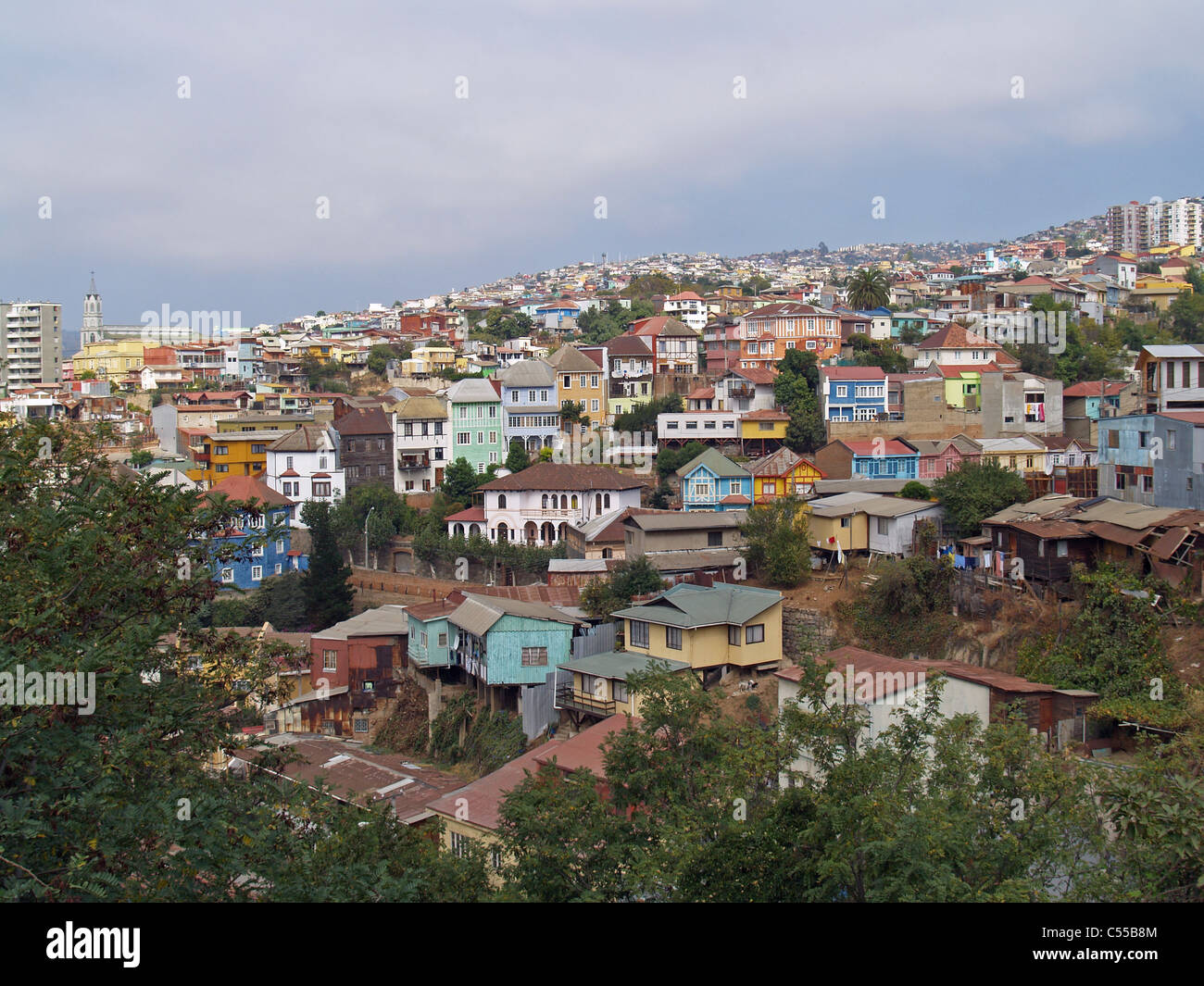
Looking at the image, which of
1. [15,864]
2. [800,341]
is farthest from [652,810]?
[800,341]

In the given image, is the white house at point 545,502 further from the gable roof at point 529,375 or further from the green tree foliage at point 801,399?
the gable roof at point 529,375

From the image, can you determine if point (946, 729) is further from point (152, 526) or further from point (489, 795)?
point (489, 795)

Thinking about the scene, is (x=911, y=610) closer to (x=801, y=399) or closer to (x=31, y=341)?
(x=801, y=399)

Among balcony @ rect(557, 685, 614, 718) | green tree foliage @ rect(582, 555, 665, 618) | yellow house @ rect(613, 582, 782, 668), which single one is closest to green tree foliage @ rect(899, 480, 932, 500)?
yellow house @ rect(613, 582, 782, 668)

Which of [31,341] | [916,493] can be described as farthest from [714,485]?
[31,341]

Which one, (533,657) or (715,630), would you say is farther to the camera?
(533,657)

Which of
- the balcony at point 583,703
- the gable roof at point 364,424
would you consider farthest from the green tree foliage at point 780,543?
the gable roof at point 364,424
